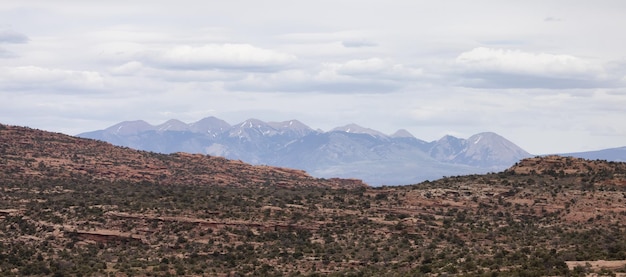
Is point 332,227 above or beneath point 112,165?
beneath

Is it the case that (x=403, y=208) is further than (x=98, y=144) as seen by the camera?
No

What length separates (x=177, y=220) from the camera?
313 ft

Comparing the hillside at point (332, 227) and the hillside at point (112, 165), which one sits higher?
the hillside at point (112, 165)

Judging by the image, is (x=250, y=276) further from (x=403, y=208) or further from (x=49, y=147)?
(x=49, y=147)

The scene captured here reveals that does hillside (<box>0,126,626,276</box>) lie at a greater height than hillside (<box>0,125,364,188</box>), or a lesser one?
lesser

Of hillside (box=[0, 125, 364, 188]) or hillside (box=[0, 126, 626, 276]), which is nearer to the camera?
hillside (box=[0, 126, 626, 276])

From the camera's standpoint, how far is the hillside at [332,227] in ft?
253

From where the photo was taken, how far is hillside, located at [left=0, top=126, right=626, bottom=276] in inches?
3036

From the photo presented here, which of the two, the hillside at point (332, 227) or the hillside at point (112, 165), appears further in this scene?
the hillside at point (112, 165)

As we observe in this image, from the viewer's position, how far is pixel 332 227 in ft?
307

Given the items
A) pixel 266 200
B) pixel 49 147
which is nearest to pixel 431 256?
pixel 266 200

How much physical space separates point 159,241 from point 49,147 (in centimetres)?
6618

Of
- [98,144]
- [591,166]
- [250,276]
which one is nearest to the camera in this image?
[250,276]

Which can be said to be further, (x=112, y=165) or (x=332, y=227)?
(x=112, y=165)
